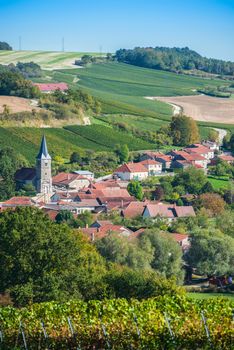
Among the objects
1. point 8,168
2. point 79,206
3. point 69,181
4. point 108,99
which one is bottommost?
point 79,206

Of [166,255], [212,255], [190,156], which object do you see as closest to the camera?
[166,255]

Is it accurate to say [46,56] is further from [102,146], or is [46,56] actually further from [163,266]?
[163,266]

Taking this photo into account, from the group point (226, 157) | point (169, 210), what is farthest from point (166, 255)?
point (226, 157)

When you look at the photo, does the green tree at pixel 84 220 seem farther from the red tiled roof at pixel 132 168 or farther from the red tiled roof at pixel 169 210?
the red tiled roof at pixel 132 168

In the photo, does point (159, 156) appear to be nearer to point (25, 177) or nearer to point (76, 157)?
point (76, 157)

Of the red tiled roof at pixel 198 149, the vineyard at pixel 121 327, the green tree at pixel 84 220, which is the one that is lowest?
the red tiled roof at pixel 198 149

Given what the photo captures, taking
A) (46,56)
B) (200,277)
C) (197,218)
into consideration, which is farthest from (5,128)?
(46,56)

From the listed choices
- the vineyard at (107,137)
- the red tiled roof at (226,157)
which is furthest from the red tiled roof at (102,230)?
the red tiled roof at (226,157)
